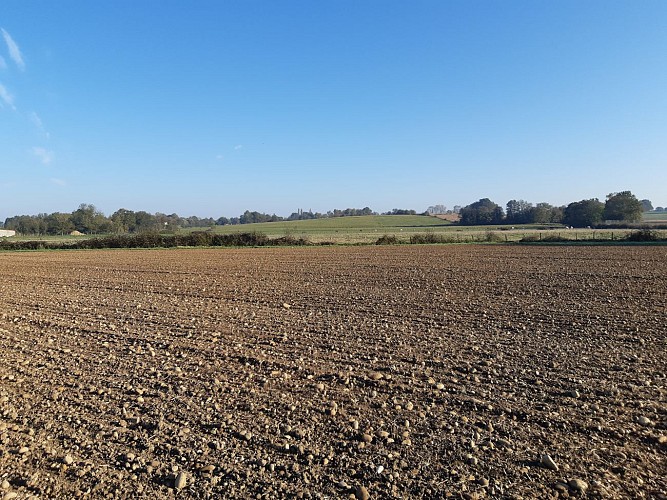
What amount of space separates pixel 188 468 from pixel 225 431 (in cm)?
77

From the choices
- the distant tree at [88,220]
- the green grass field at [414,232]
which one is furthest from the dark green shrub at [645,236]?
the distant tree at [88,220]

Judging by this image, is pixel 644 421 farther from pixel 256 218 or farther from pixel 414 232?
pixel 256 218

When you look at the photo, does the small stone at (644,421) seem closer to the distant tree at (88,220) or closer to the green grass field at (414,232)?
the green grass field at (414,232)

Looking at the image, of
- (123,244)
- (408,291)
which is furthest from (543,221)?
(408,291)

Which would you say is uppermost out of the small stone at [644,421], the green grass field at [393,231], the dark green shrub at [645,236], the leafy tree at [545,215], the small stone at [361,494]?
the leafy tree at [545,215]

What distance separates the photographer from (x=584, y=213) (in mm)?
100562

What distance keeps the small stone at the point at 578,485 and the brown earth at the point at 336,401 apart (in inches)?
0.5

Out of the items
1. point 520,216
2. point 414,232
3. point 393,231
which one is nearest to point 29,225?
point 393,231

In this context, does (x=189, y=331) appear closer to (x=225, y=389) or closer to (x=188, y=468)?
(x=225, y=389)

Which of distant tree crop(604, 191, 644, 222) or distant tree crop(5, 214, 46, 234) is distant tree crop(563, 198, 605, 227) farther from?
distant tree crop(5, 214, 46, 234)

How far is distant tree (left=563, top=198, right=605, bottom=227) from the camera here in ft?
324

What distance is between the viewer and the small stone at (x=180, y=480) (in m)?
4.11

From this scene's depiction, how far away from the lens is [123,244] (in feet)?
174

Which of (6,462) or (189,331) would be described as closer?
(6,462)
